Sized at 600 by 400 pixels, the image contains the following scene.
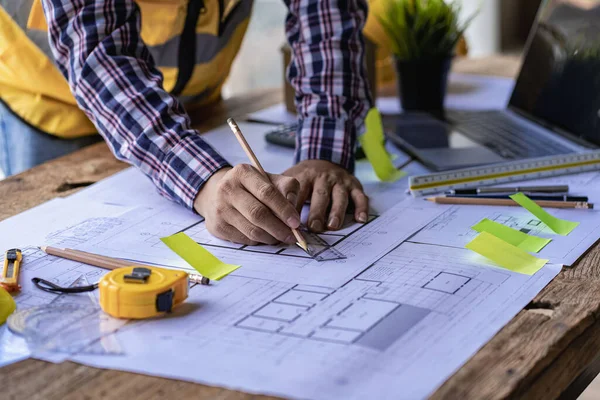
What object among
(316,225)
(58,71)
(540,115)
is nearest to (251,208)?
(316,225)

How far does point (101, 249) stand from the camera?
98cm

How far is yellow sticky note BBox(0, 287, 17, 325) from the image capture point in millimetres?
791

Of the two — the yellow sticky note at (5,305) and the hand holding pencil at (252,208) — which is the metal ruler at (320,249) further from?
the yellow sticky note at (5,305)

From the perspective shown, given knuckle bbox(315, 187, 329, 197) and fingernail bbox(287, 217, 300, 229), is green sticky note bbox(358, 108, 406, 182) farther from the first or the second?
fingernail bbox(287, 217, 300, 229)

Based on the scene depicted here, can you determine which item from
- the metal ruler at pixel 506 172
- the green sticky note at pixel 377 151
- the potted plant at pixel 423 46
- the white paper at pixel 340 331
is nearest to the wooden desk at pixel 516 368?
the white paper at pixel 340 331

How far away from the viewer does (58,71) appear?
1423 millimetres

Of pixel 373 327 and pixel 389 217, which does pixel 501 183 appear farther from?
pixel 373 327

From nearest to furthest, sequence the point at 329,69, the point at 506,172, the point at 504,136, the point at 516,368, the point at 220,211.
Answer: the point at 516,368, the point at 220,211, the point at 506,172, the point at 329,69, the point at 504,136

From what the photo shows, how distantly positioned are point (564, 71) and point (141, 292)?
1.01 m

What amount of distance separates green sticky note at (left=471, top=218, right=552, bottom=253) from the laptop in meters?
0.28

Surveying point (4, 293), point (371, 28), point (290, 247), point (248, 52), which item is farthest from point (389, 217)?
point (248, 52)

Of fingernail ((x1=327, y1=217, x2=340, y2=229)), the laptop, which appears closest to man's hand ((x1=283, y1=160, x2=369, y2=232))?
fingernail ((x1=327, y1=217, x2=340, y2=229))

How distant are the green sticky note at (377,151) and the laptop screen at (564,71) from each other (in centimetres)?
35

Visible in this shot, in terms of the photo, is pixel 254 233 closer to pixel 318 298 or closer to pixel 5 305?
pixel 318 298
